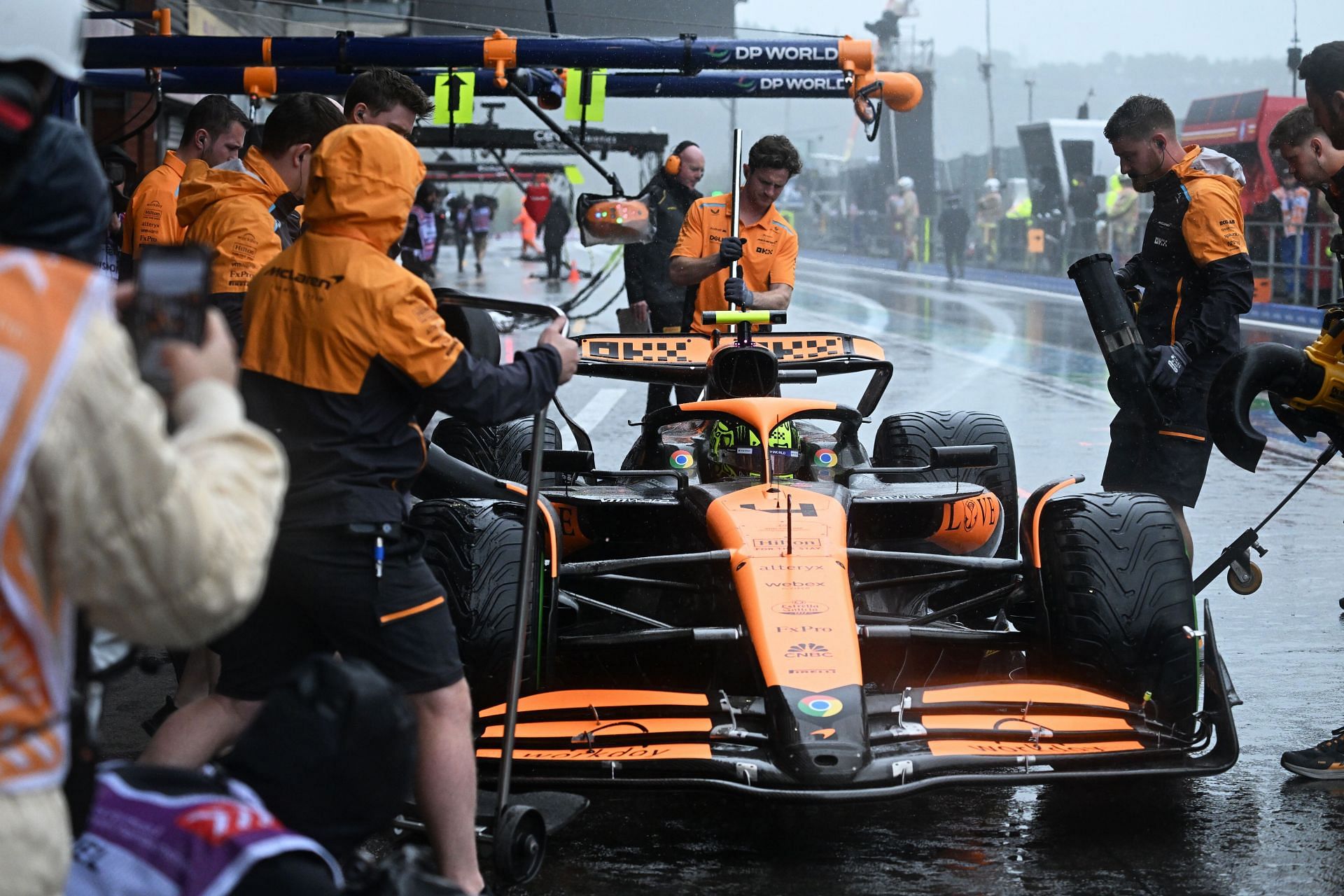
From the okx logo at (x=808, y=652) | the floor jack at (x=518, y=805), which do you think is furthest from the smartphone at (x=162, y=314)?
the okx logo at (x=808, y=652)

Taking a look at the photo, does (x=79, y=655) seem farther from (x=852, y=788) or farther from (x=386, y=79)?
(x=386, y=79)

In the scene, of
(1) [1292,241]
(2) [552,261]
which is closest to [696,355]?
(1) [1292,241]

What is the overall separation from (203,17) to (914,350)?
9.66 m

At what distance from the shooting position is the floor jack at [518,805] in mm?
3469

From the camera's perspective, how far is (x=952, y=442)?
6480mm

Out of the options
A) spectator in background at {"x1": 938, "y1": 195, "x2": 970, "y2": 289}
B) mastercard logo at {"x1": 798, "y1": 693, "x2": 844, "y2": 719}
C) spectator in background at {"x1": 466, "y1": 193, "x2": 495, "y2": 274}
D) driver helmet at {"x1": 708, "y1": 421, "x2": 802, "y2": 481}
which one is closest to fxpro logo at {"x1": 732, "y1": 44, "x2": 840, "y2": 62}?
driver helmet at {"x1": 708, "y1": 421, "x2": 802, "y2": 481}

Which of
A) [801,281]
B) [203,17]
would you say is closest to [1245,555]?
[203,17]

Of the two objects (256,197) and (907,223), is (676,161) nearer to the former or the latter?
(256,197)

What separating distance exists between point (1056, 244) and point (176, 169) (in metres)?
28.8

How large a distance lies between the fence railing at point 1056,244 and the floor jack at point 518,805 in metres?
4.19

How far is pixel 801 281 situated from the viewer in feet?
122

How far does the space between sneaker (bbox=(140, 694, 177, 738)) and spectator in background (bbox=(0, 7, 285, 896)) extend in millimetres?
3101

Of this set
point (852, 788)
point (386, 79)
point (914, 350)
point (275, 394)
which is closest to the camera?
point (275, 394)

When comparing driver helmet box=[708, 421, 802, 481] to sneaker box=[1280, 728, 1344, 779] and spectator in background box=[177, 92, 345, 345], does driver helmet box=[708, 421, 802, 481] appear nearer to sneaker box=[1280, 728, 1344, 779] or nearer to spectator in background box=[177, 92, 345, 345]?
spectator in background box=[177, 92, 345, 345]
